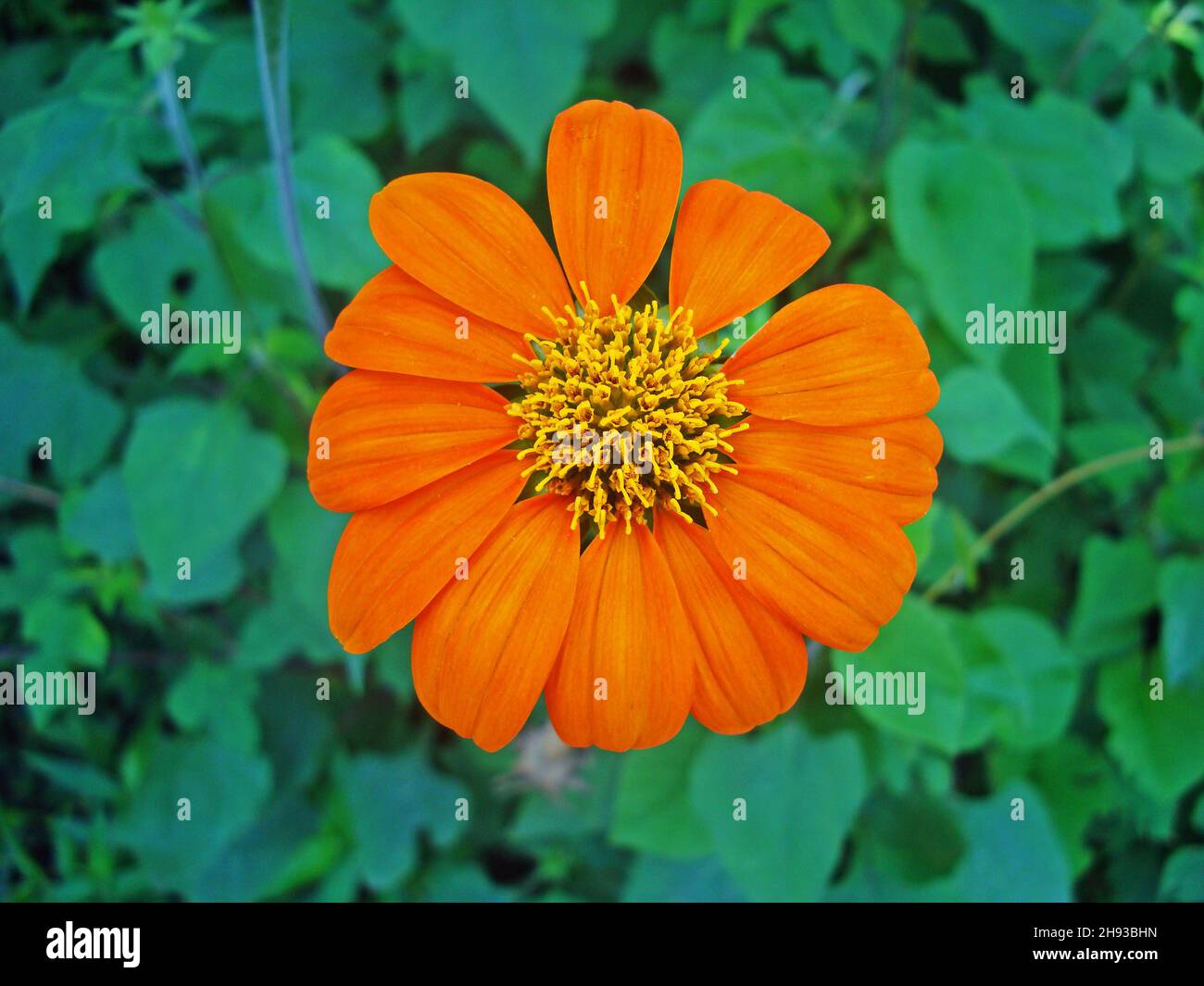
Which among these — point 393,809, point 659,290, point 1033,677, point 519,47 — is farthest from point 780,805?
point 519,47

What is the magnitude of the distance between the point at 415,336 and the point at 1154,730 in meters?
1.88

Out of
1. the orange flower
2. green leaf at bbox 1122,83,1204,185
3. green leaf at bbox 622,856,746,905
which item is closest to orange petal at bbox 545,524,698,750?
the orange flower

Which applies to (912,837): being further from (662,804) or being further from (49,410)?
(49,410)

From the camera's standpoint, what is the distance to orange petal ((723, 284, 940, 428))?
1125 millimetres

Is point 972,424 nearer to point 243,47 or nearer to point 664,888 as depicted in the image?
point 664,888

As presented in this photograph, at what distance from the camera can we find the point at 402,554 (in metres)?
1.13

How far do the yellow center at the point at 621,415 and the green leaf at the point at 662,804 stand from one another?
85 cm

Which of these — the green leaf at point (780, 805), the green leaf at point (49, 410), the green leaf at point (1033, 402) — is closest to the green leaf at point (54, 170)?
the green leaf at point (49, 410)

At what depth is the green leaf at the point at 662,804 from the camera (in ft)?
6.08

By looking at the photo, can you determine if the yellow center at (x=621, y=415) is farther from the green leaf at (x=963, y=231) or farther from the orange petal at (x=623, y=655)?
the green leaf at (x=963, y=231)

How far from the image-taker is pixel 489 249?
1181 millimetres

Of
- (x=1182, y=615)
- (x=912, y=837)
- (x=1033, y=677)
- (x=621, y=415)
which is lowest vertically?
(x=912, y=837)

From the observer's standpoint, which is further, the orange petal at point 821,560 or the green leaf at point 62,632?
the green leaf at point 62,632
